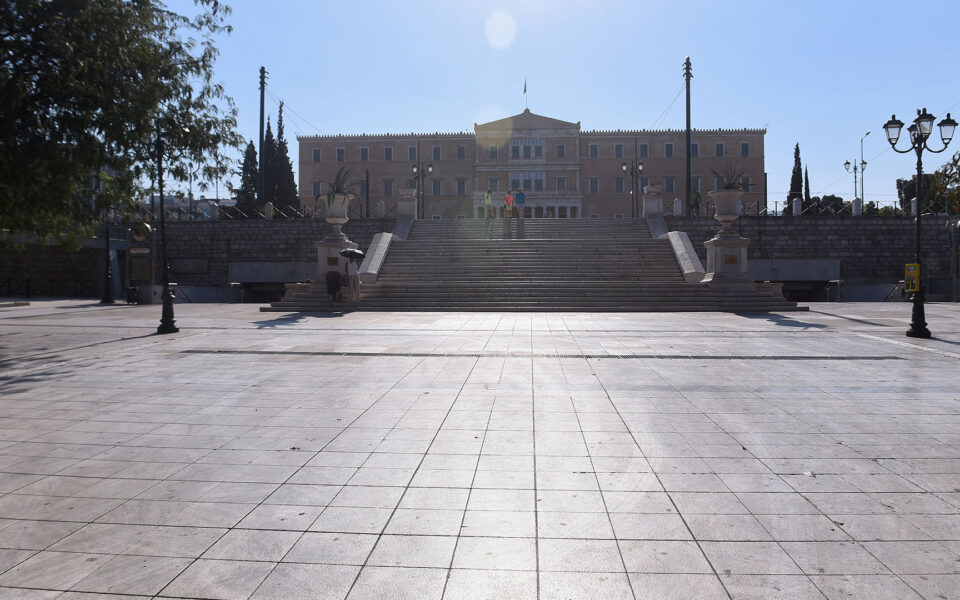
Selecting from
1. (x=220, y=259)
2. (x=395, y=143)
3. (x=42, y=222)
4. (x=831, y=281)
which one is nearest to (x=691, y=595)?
(x=42, y=222)

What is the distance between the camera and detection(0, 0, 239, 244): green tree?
10156 millimetres

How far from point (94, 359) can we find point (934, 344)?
15.0 meters

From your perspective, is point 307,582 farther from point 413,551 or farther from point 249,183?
point 249,183

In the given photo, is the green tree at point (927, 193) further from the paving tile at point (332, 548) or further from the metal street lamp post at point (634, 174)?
the metal street lamp post at point (634, 174)

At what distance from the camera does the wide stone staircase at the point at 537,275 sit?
20.4 m

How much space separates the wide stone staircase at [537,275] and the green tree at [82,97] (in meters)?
8.49

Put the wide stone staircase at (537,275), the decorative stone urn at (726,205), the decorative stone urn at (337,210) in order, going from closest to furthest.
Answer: the wide stone staircase at (537,275) < the decorative stone urn at (726,205) < the decorative stone urn at (337,210)

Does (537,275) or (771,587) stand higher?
(537,275)

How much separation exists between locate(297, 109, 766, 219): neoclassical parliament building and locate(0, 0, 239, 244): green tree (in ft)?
184

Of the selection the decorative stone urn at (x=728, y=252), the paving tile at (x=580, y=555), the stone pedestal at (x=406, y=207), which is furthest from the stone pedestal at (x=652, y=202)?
the paving tile at (x=580, y=555)

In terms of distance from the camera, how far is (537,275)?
2392 centimetres

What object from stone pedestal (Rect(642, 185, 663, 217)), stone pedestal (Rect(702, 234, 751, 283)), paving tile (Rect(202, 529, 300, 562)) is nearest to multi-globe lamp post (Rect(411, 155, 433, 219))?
stone pedestal (Rect(642, 185, 663, 217))

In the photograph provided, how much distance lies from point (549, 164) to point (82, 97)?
63.1m

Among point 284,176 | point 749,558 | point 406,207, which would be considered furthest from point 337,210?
point 284,176
